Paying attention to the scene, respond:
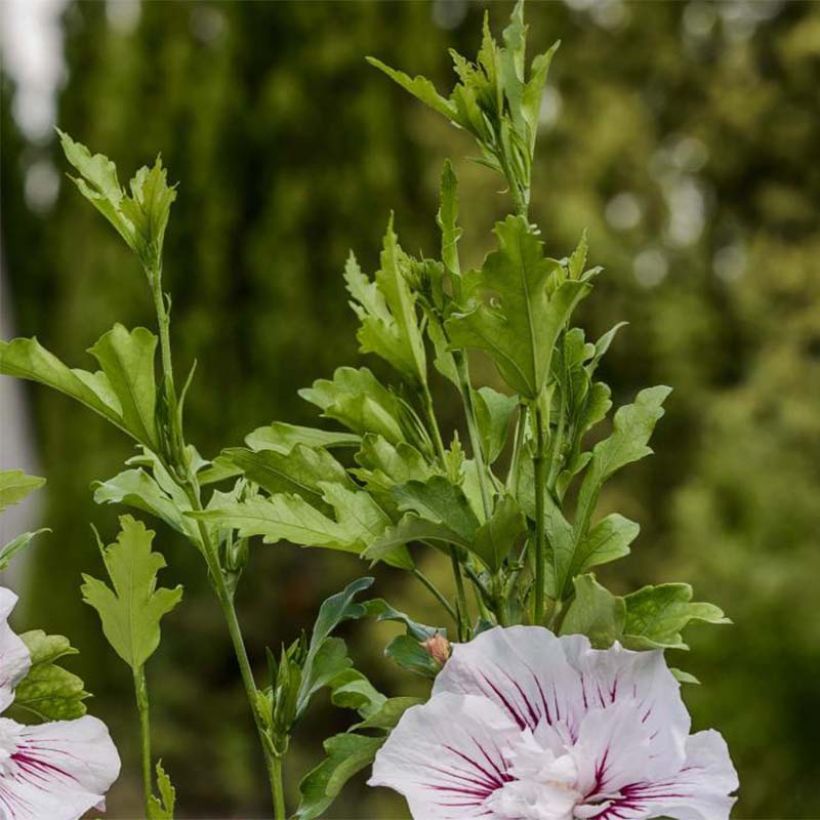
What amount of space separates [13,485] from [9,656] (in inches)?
3.3

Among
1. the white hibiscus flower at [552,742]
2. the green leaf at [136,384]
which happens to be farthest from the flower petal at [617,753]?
the green leaf at [136,384]

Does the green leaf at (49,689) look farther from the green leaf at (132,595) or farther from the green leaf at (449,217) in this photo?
the green leaf at (449,217)

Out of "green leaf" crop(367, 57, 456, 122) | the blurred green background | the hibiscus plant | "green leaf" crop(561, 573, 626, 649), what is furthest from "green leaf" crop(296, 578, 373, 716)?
the blurred green background

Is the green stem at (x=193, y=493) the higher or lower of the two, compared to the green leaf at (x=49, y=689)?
higher

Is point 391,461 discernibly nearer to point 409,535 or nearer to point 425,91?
point 409,535

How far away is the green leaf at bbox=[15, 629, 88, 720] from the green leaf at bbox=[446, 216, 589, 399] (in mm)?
250

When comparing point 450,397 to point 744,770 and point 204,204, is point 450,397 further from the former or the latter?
point 744,770

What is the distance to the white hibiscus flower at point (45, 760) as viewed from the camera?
1.72 ft

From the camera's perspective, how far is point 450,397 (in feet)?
14.7

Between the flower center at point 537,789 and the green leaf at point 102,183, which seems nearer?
the flower center at point 537,789

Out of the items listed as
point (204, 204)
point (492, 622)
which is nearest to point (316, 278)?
point (204, 204)

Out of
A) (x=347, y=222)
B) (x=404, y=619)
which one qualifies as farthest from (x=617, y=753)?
(x=347, y=222)

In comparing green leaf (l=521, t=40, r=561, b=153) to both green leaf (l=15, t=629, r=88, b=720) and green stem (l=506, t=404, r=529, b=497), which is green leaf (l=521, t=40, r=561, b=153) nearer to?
green stem (l=506, t=404, r=529, b=497)

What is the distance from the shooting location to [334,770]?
1.65ft
